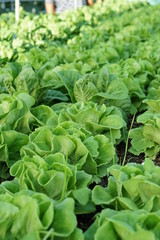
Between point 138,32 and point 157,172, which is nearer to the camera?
point 157,172

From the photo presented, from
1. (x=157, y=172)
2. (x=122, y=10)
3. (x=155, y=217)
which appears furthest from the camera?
(x=122, y=10)

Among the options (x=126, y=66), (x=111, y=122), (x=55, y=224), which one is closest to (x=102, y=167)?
(x=111, y=122)

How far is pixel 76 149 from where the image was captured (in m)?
2.17

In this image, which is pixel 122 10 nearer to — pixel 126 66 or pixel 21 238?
pixel 126 66

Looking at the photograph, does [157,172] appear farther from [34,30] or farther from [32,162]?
[34,30]

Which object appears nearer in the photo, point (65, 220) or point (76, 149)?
point (65, 220)

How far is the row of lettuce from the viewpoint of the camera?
4.91 feet

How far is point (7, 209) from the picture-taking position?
1487 millimetres

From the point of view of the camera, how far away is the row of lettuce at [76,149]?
1.50 m

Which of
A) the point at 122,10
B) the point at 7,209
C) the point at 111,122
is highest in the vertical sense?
the point at 7,209

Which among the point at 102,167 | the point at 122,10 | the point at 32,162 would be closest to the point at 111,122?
the point at 102,167

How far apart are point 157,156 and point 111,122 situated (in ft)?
1.45

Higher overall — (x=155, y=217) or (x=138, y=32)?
(x=155, y=217)

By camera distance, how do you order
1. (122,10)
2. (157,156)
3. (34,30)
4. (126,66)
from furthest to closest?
(122,10) → (34,30) → (126,66) → (157,156)
